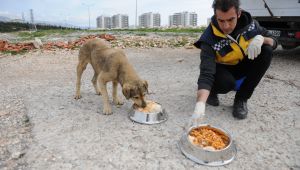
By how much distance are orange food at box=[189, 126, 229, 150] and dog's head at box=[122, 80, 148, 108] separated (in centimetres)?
91

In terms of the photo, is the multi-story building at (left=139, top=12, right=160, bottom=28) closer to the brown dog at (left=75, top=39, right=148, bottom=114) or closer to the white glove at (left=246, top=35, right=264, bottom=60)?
the brown dog at (left=75, top=39, right=148, bottom=114)

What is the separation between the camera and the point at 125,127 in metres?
3.83

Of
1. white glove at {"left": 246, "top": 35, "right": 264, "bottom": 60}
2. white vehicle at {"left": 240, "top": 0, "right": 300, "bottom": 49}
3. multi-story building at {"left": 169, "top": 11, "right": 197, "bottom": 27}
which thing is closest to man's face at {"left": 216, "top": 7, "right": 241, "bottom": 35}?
white glove at {"left": 246, "top": 35, "right": 264, "bottom": 60}

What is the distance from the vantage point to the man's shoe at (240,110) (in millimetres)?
4121

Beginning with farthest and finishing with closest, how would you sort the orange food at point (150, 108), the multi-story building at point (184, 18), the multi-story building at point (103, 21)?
the multi-story building at point (103, 21)
the multi-story building at point (184, 18)
the orange food at point (150, 108)

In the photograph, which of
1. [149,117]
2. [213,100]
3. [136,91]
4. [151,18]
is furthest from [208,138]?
[151,18]

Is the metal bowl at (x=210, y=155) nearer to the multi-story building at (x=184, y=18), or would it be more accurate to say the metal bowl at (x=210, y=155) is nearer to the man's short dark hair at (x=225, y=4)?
the man's short dark hair at (x=225, y=4)

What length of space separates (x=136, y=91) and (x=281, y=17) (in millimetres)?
5341

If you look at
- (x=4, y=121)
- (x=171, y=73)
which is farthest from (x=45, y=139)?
(x=171, y=73)

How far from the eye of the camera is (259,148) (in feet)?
11.0

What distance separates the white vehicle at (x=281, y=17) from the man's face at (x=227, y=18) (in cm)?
438

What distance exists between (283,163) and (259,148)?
1.09ft

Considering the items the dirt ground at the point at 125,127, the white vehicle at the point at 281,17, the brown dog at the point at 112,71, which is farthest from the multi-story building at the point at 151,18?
the brown dog at the point at 112,71

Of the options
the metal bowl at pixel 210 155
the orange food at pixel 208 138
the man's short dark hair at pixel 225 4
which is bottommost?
the metal bowl at pixel 210 155
